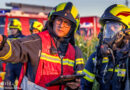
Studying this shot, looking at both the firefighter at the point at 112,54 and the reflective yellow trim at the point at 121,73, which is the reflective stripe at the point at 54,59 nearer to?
the firefighter at the point at 112,54

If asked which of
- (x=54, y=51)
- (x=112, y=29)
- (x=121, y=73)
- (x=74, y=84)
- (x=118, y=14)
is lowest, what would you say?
(x=74, y=84)

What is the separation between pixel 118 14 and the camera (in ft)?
11.3

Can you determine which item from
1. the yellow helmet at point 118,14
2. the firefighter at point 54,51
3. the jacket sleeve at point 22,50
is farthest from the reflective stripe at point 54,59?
the yellow helmet at point 118,14

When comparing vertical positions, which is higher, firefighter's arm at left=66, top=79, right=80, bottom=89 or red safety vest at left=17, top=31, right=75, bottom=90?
red safety vest at left=17, top=31, right=75, bottom=90

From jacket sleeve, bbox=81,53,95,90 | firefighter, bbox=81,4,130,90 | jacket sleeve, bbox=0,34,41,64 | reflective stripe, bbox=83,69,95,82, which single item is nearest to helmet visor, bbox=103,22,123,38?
firefighter, bbox=81,4,130,90

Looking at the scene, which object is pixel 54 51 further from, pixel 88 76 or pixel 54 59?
pixel 88 76

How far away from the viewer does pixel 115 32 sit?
3227mm

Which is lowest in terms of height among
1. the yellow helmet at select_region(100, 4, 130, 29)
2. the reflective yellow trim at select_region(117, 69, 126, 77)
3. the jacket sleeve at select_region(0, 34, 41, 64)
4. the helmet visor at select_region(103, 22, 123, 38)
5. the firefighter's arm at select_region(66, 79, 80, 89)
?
the firefighter's arm at select_region(66, 79, 80, 89)

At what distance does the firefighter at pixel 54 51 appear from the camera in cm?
311

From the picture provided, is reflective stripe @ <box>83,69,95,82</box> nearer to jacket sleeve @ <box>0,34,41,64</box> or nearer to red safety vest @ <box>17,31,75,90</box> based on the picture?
red safety vest @ <box>17,31,75,90</box>

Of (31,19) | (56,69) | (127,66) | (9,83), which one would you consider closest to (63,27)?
(56,69)

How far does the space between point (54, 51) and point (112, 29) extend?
0.86 m

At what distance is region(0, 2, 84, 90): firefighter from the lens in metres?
3.11

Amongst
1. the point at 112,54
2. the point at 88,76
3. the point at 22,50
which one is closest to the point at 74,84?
the point at 88,76
